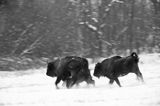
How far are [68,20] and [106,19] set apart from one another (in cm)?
371

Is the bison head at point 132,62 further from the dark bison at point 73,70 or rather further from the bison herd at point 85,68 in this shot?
the dark bison at point 73,70

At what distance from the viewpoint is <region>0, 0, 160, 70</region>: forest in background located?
107ft

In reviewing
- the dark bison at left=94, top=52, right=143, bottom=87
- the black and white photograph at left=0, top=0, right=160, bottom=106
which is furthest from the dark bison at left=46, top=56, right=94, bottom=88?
the black and white photograph at left=0, top=0, right=160, bottom=106

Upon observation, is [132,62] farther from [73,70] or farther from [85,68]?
[73,70]

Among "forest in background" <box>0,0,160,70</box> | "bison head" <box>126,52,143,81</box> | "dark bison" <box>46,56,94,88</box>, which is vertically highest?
"bison head" <box>126,52,143,81</box>

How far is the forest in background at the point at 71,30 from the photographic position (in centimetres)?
3259

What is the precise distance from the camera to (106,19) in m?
37.7

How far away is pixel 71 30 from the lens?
1439 inches

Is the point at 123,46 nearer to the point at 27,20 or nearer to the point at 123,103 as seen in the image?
the point at 27,20

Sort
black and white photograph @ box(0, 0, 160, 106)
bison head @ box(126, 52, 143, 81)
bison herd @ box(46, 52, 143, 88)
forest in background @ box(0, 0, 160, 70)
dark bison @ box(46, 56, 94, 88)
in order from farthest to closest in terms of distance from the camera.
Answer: forest in background @ box(0, 0, 160, 70) < black and white photograph @ box(0, 0, 160, 106) < dark bison @ box(46, 56, 94, 88) < bison herd @ box(46, 52, 143, 88) < bison head @ box(126, 52, 143, 81)

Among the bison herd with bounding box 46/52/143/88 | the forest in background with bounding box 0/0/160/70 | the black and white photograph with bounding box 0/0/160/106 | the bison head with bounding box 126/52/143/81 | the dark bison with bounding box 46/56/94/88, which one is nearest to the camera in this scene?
the bison head with bounding box 126/52/143/81

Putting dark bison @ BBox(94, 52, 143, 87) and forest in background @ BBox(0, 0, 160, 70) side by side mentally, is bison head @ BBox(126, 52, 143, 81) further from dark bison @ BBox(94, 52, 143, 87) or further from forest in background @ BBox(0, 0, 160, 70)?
forest in background @ BBox(0, 0, 160, 70)

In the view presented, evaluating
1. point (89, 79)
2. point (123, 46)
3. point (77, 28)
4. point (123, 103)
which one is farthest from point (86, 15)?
point (123, 103)

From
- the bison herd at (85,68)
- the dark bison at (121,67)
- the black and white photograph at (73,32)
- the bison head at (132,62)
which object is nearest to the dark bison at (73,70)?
the bison herd at (85,68)
